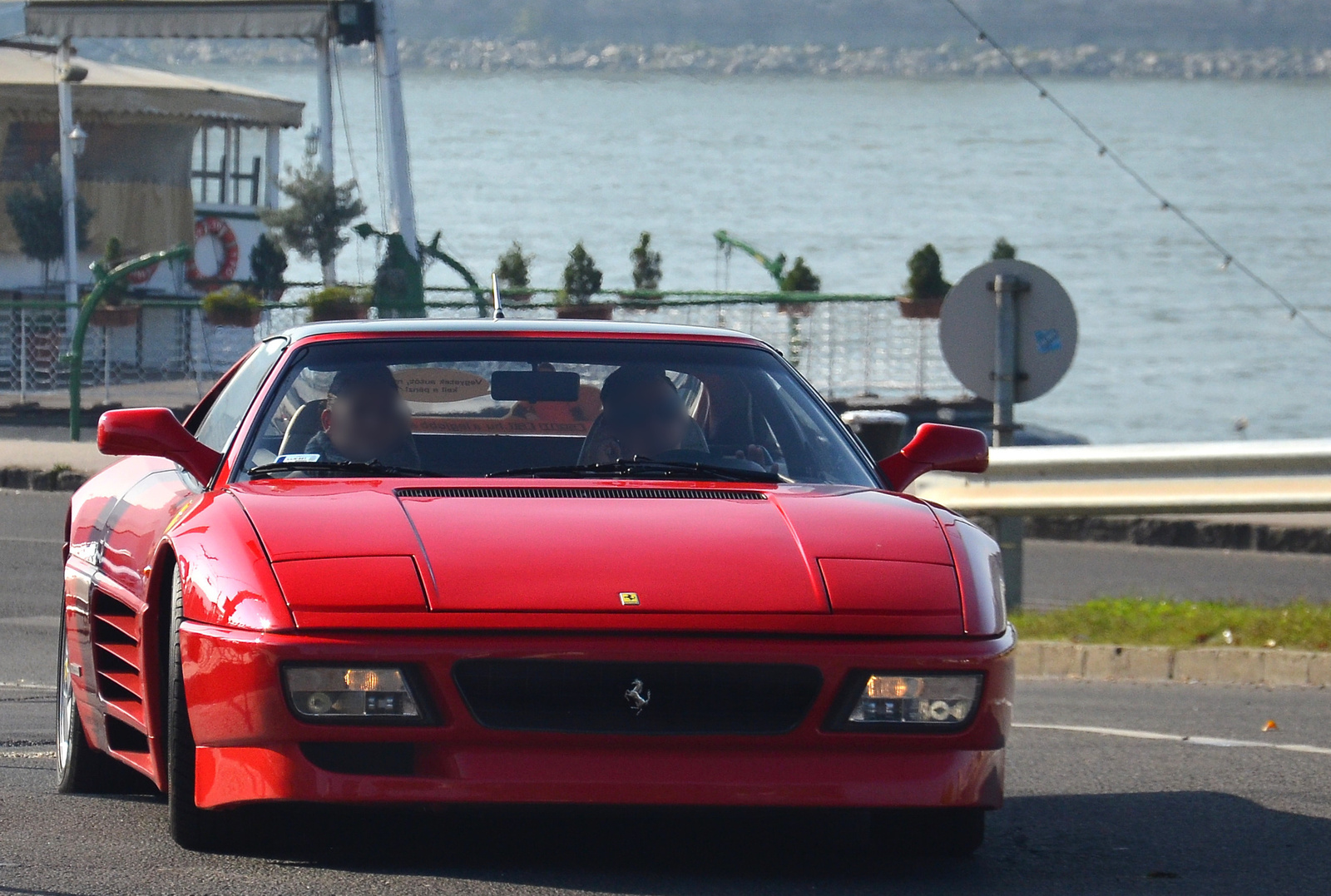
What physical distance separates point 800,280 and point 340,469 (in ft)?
81.5

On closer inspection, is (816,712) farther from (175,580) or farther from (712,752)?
(175,580)

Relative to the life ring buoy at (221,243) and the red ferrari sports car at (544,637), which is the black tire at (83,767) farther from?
the life ring buoy at (221,243)

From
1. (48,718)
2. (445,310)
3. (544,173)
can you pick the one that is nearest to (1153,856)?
(48,718)

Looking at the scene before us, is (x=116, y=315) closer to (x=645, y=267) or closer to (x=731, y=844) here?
(x=645, y=267)

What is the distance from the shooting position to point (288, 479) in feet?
15.2

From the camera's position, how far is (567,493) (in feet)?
14.8

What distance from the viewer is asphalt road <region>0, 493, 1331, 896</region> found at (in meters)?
4.11

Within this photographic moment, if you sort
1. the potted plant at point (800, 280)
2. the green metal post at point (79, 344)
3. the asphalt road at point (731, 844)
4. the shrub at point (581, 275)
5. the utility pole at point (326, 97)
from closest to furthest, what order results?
the asphalt road at point (731, 844) → the green metal post at point (79, 344) → the potted plant at point (800, 280) → the shrub at point (581, 275) → the utility pole at point (326, 97)

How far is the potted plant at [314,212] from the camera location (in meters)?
39.1

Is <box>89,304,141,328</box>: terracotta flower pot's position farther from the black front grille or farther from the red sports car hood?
the black front grille

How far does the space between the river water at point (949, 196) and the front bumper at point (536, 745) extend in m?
28.0

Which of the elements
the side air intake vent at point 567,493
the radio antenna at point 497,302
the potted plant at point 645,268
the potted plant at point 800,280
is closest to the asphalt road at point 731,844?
the side air intake vent at point 567,493

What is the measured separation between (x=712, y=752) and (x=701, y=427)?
1264 mm

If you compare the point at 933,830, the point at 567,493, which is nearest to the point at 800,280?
the point at 567,493
